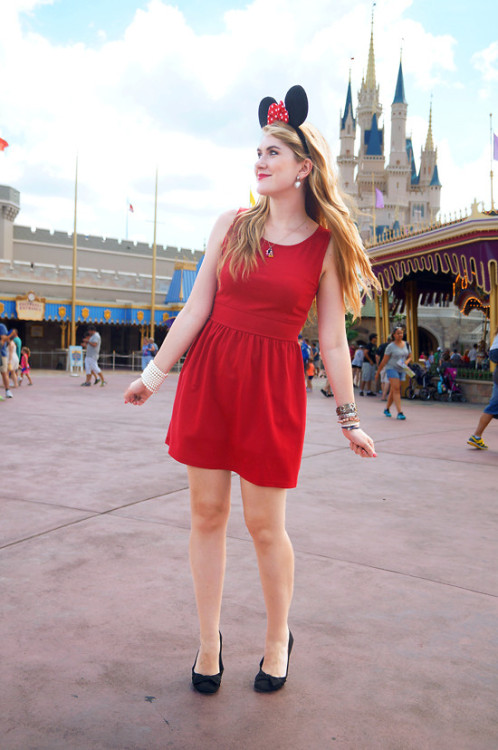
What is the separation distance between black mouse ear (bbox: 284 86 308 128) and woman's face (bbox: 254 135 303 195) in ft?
0.30

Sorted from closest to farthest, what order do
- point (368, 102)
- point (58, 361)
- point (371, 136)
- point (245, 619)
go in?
1. point (245, 619)
2. point (58, 361)
3. point (371, 136)
4. point (368, 102)

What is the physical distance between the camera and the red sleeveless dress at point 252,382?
6.53ft

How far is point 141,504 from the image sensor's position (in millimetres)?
4105

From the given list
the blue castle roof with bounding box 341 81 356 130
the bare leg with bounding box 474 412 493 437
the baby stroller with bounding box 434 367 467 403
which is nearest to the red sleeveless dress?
the bare leg with bounding box 474 412 493 437

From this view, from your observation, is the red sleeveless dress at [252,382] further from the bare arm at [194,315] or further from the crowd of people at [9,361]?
the crowd of people at [9,361]

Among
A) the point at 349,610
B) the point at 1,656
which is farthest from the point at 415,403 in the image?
the point at 1,656

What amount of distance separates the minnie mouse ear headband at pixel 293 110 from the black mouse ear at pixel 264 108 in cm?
2

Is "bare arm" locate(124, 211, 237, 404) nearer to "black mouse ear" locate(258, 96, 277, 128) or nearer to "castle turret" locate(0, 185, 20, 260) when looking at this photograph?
"black mouse ear" locate(258, 96, 277, 128)

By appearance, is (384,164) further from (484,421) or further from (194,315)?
(194,315)

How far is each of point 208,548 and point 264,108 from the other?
1474 mm

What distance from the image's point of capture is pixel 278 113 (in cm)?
213

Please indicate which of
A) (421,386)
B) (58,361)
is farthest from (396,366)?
(58,361)

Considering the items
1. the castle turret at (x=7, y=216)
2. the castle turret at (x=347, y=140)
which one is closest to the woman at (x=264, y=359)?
the castle turret at (x=7, y=216)

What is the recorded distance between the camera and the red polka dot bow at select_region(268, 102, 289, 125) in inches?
83.6
